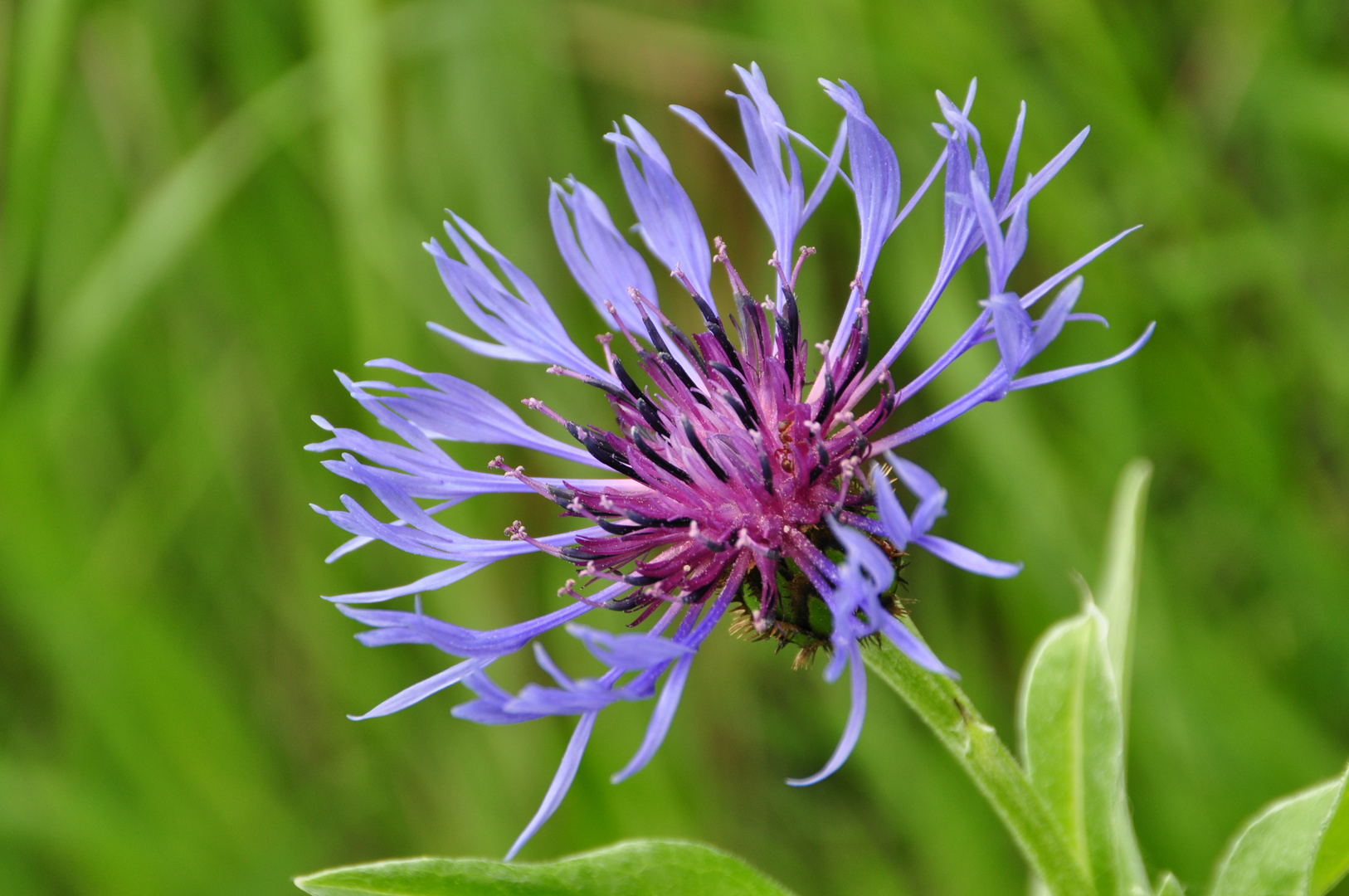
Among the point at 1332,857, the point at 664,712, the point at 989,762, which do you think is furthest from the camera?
the point at 1332,857

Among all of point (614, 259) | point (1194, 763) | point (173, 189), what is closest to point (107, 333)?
point (173, 189)

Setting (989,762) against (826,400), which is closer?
(989,762)

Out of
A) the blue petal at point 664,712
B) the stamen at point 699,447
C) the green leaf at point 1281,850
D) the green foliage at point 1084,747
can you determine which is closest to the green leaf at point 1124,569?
the green foliage at point 1084,747

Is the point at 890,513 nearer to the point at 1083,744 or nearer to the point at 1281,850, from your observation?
the point at 1083,744

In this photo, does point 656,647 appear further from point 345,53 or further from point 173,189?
point 173,189

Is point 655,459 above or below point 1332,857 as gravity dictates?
above

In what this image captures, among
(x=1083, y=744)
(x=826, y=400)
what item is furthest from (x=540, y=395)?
(x=1083, y=744)

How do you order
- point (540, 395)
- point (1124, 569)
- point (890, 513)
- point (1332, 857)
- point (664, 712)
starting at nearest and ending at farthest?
point (890, 513)
point (664, 712)
point (1332, 857)
point (1124, 569)
point (540, 395)
